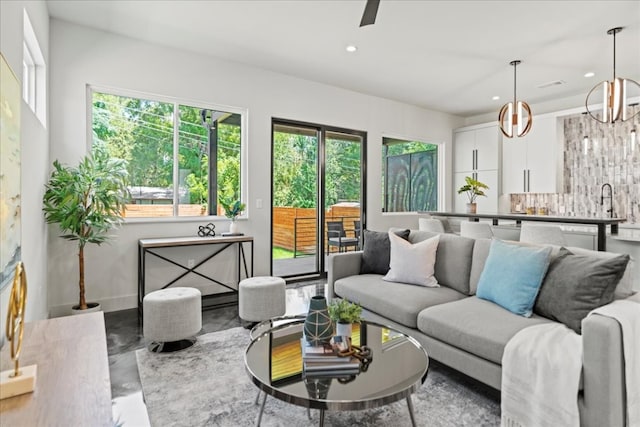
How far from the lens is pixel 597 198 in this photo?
562 cm

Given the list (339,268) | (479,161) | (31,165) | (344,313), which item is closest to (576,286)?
(344,313)

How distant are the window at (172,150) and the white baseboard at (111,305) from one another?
0.92 meters

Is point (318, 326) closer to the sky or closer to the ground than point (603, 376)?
closer to the sky

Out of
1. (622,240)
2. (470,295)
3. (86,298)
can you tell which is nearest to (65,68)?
(86,298)

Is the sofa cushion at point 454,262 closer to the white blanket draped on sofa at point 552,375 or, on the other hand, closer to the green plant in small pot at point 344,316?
the white blanket draped on sofa at point 552,375

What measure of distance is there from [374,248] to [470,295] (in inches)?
38.3

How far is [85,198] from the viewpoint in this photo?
325cm

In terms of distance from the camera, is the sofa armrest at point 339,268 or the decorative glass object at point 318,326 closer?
the decorative glass object at point 318,326

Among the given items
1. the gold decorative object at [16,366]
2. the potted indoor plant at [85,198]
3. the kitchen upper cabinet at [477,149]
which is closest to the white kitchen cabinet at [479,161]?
the kitchen upper cabinet at [477,149]

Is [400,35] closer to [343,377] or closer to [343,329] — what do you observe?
[343,329]

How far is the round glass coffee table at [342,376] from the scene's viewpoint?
145 cm

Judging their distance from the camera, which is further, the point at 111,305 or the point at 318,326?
the point at 111,305

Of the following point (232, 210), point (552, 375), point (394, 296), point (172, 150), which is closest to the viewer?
point (552, 375)

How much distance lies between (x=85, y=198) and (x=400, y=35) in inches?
139
